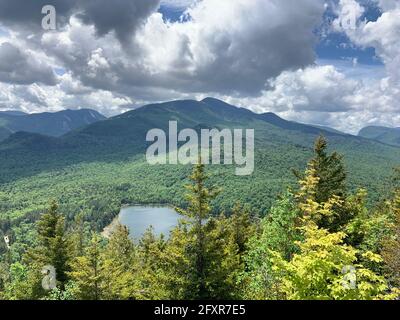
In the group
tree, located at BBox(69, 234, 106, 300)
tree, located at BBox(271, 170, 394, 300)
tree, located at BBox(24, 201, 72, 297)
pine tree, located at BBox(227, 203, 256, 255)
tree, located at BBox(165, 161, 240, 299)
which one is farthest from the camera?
pine tree, located at BBox(227, 203, 256, 255)

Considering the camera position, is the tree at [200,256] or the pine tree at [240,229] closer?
the tree at [200,256]

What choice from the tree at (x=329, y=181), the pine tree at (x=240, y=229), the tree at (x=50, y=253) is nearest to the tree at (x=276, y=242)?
the tree at (x=329, y=181)

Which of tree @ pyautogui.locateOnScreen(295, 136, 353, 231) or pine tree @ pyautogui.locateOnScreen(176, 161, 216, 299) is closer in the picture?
pine tree @ pyautogui.locateOnScreen(176, 161, 216, 299)

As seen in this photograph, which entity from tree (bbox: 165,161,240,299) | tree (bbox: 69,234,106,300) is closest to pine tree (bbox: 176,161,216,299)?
tree (bbox: 165,161,240,299)

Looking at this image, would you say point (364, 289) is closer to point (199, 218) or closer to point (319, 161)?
point (199, 218)

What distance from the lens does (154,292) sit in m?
21.9

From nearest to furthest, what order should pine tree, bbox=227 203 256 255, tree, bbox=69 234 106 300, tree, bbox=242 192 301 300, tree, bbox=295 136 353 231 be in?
1. tree, bbox=242 192 301 300
2. tree, bbox=69 234 106 300
3. tree, bbox=295 136 353 231
4. pine tree, bbox=227 203 256 255

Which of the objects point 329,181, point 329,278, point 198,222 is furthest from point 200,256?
point 329,181

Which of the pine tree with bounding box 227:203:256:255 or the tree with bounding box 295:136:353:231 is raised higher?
the tree with bounding box 295:136:353:231

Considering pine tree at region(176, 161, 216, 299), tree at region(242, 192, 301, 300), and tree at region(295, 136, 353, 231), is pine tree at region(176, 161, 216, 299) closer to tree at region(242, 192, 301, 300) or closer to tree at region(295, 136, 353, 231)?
tree at region(242, 192, 301, 300)

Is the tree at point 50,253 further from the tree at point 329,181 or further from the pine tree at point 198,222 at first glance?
the tree at point 329,181

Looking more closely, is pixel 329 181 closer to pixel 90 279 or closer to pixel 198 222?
pixel 198 222
